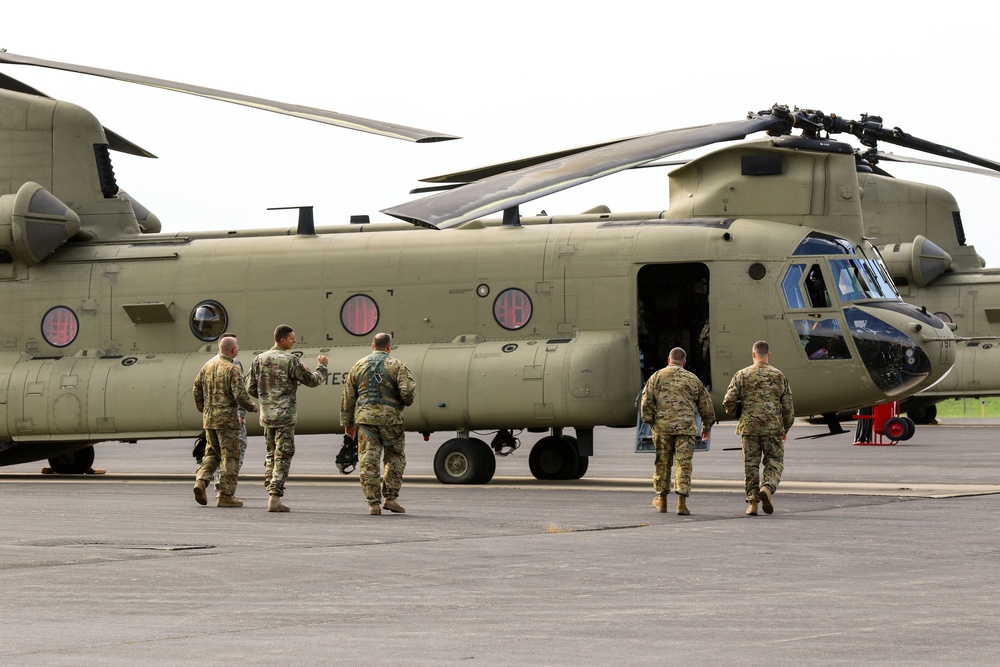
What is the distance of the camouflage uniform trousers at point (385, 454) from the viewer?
50.0 ft

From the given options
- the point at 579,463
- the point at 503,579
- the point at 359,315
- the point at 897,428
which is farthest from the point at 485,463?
the point at 897,428

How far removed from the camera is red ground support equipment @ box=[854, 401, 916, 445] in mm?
31031

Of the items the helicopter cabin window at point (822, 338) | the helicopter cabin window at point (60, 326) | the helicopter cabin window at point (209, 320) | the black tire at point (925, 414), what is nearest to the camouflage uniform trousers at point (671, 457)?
the helicopter cabin window at point (822, 338)

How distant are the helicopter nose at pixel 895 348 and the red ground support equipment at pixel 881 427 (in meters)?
12.0

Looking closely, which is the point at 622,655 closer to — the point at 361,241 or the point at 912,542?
the point at 912,542

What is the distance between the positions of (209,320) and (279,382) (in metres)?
5.96

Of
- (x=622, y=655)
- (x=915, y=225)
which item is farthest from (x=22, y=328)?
(x=915, y=225)

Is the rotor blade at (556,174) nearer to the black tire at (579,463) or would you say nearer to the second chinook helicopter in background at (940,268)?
the black tire at (579,463)

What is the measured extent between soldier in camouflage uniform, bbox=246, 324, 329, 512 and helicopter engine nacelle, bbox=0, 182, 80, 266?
291 inches

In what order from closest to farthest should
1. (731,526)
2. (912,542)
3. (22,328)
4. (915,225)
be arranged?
(912,542) < (731,526) < (22,328) < (915,225)

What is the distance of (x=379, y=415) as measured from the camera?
1531cm

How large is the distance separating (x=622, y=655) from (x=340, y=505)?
9.54m

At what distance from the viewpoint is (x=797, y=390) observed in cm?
1908

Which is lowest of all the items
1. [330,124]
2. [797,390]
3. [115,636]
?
[115,636]
